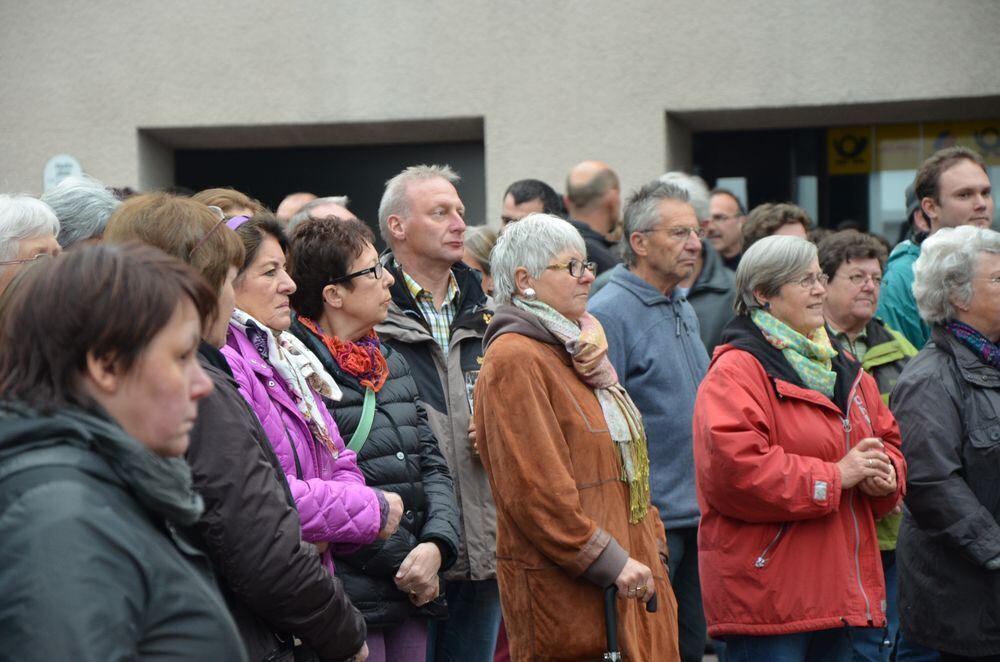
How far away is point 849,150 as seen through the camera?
1146 centimetres

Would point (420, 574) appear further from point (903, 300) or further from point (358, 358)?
point (903, 300)

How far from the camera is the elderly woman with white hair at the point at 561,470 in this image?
4.07 m

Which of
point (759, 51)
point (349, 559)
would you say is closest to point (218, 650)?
point (349, 559)

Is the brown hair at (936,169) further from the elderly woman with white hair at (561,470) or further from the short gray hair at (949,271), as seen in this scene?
the elderly woman with white hair at (561,470)

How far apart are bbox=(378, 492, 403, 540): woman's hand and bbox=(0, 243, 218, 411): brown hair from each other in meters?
1.76

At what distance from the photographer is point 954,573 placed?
15.6ft

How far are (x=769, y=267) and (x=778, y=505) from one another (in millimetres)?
956

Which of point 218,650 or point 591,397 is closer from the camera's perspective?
point 218,650

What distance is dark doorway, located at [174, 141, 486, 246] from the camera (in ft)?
38.1

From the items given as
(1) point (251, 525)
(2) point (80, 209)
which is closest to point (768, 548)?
(1) point (251, 525)

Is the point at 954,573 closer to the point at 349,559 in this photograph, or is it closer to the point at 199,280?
the point at 349,559

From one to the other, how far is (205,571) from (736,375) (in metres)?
2.70

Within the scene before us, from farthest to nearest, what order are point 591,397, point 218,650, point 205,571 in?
point 591,397 < point 205,571 < point 218,650

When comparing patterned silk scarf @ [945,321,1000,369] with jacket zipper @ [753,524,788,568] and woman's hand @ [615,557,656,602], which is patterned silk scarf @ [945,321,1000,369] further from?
woman's hand @ [615,557,656,602]
